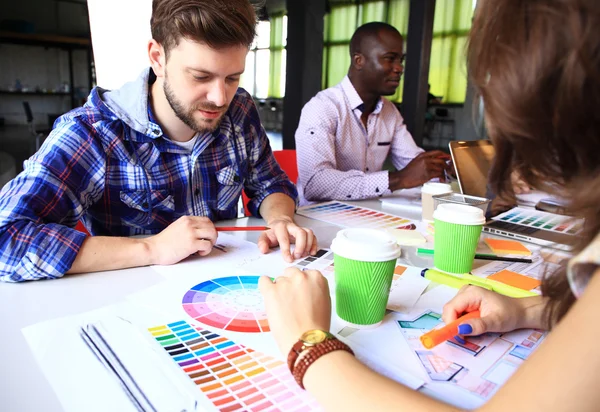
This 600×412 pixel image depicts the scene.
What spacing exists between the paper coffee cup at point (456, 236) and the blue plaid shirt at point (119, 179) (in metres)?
0.70

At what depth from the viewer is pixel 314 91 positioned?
12.7 ft

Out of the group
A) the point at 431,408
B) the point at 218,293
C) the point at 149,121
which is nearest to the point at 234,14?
the point at 149,121

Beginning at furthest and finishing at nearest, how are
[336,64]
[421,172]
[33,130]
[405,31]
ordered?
[336,64]
[405,31]
[33,130]
[421,172]

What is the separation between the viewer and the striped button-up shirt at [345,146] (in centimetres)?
191

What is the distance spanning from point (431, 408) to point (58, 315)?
0.64m

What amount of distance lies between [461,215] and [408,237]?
0.29 meters

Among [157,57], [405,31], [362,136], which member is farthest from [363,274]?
[405,31]

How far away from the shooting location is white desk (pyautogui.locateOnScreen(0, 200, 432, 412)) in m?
0.57

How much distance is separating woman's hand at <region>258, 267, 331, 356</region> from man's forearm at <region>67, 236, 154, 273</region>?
0.41 metres

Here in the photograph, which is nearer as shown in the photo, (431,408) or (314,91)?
(431,408)

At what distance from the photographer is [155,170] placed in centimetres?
132

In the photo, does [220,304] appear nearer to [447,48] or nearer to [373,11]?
[447,48]

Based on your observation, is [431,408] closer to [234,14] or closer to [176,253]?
[176,253]

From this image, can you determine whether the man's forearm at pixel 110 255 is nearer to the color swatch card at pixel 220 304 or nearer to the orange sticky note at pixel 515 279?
the color swatch card at pixel 220 304
